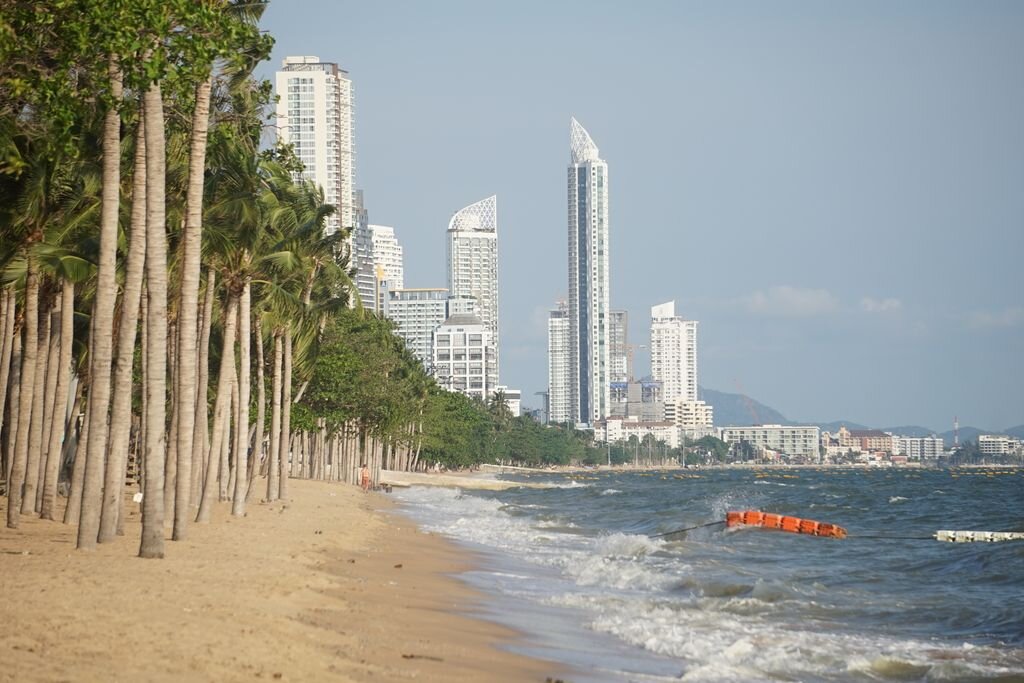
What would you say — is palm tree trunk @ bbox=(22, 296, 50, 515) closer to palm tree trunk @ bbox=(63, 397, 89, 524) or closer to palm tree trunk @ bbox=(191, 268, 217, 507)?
palm tree trunk @ bbox=(63, 397, 89, 524)

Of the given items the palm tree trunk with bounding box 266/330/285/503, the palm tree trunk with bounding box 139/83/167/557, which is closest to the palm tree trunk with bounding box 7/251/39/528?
the palm tree trunk with bounding box 139/83/167/557

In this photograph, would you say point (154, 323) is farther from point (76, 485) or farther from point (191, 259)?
point (76, 485)

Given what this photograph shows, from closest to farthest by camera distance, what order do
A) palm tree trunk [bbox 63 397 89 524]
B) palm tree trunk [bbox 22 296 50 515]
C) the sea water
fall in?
1. the sea water
2. palm tree trunk [bbox 63 397 89 524]
3. palm tree trunk [bbox 22 296 50 515]

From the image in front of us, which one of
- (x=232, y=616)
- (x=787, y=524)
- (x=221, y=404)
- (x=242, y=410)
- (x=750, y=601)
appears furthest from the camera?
(x=787, y=524)

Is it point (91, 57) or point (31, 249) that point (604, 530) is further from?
point (91, 57)

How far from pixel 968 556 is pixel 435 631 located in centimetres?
2391

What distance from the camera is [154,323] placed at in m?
20.4

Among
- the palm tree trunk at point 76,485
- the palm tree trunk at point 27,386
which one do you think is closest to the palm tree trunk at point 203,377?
the palm tree trunk at point 27,386

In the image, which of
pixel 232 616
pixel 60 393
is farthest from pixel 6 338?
pixel 232 616

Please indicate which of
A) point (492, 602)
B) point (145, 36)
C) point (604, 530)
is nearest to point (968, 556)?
point (604, 530)

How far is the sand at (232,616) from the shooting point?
1165 cm

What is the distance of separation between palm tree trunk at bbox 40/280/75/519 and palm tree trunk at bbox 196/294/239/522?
3.45m

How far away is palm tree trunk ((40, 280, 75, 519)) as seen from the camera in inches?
1069

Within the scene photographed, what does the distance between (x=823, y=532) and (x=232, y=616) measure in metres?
35.7
